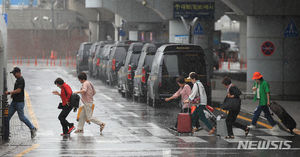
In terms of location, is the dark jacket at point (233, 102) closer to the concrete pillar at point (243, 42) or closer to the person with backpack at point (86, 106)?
the person with backpack at point (86, 106)

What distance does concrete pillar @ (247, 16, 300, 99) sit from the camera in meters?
28.4

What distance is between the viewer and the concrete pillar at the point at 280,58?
93.1 ft

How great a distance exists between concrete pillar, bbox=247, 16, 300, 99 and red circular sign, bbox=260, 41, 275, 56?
0.11 metres

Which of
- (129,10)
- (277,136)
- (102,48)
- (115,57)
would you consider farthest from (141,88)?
(129,10)

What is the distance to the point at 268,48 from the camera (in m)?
28.6

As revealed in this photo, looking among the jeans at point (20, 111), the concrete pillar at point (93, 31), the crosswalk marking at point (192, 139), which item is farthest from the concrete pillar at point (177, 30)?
the concrete pillar at point (93, 31)

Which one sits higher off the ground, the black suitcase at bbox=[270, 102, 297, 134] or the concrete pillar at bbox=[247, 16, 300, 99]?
the concrete pillar at bbox=[247, 16, 300, 99]

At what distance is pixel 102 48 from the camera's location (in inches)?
1585

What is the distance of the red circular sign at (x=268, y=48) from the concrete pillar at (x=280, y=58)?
0.36ft

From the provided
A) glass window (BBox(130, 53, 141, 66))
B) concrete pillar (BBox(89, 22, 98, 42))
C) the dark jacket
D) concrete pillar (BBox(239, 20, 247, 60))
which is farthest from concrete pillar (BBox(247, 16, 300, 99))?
concrete pillar (BBox(89, 22, 98, 42))

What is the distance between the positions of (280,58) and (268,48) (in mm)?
596

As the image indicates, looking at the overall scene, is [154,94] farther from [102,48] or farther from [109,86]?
[102,48]

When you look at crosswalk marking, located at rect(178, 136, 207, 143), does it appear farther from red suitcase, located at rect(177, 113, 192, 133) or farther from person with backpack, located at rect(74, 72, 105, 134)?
person with backpack, located at rect(74, 72, 105, 134)

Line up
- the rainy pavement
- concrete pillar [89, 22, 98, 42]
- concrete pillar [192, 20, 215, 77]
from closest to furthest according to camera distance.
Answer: the rainy pavement, concrete pillar [192, 20, 215, 77], concrete pillar [89, 22, 98, 42]
